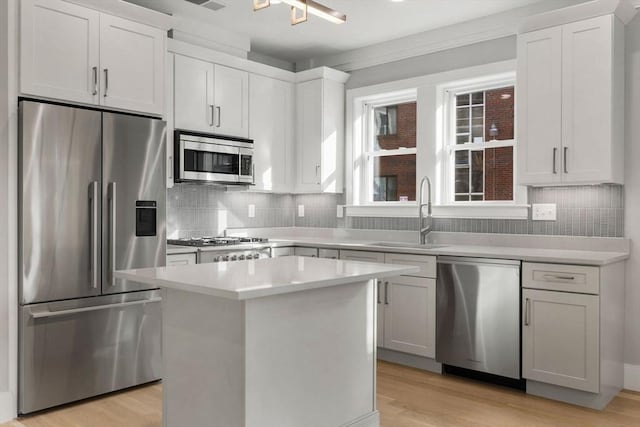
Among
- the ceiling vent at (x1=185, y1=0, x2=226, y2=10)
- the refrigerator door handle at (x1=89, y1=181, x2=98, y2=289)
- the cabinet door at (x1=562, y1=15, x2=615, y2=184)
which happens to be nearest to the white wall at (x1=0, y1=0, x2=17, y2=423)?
the refrigerator door handle at (x1=89, y1=181, x2=98, y2=289)

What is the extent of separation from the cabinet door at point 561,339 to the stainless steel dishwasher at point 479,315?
0.08 meters

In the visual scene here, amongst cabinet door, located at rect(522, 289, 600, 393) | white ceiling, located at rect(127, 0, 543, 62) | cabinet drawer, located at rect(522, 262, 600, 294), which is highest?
white ceiling, located at rect(127, 0, 543, 62)

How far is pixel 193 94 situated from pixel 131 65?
77cm

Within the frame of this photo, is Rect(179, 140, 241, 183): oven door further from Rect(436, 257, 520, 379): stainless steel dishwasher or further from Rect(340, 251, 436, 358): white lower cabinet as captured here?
Rect(436, 257, 520, 379): stainless steel dishwasher

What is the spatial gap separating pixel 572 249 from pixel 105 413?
3.28 m

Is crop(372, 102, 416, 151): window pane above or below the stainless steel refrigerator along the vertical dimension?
above

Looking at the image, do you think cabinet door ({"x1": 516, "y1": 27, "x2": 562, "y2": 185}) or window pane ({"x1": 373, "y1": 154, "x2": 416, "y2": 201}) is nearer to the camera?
cabinet door ({"x1": 516, "y1": 27, "x2": 562, "y2": 185})

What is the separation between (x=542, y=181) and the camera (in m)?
3.56

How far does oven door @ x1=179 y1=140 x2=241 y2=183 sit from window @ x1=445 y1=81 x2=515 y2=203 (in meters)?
1.86

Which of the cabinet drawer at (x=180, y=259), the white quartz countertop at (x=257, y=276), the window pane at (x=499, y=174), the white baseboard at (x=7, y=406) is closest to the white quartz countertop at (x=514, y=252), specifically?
the window pane at (x=499, y=174)

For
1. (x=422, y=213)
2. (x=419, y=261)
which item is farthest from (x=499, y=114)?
(x=419, y=261)

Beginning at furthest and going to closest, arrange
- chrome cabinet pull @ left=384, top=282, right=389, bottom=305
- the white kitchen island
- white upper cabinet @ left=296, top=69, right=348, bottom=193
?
white upper cabinet @ left=296, top=69, right=348, bottom=193 < chrome cabinet pull @ left=384, top=282, right=389, bottom=305 < the white kitchen island

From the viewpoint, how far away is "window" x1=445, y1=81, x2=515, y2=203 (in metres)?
4.21

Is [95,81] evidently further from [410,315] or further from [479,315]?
[479,315]
